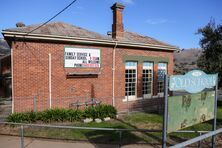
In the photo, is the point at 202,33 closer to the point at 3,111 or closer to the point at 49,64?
the point at 49,64

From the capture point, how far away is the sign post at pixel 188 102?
4531 millimetres

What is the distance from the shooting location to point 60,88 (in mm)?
11898

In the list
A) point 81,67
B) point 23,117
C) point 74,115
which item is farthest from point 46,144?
point 81,67

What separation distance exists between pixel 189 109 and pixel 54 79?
8056 mm

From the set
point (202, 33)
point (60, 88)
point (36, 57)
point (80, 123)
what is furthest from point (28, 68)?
point (202, 33)

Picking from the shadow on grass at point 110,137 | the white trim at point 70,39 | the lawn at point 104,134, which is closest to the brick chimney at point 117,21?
the white trim at point 70,39

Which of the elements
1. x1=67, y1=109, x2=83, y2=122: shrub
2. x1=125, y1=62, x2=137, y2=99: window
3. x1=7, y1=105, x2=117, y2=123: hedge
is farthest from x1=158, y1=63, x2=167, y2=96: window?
x1=67, y1=109, x2=83, y2=122: shrub

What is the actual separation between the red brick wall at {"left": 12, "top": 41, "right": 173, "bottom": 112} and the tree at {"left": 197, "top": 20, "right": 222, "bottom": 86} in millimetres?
4764

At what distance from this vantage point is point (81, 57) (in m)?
12.4

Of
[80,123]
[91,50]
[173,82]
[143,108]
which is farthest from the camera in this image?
[143,108]

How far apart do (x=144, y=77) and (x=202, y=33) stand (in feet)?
15.1

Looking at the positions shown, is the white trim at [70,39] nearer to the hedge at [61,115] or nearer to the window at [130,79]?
the window at [130,79]

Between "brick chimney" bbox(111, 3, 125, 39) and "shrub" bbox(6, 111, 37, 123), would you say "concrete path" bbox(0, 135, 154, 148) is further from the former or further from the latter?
"brick chimney" bbox(111, 3, 125, 39)

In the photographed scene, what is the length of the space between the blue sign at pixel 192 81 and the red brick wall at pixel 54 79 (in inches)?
311
